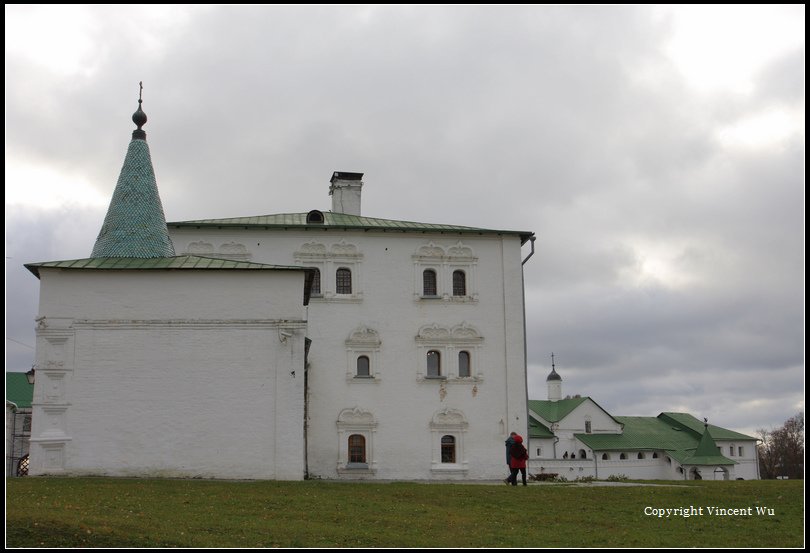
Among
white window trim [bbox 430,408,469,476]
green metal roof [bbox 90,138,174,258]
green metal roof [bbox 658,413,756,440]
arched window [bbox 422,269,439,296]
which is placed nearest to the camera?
green metal roof [bbox 90,138,174,258]

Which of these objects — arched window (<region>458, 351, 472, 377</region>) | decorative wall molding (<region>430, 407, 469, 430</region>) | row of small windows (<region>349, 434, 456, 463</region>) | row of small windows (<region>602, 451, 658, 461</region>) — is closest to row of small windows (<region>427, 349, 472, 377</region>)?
A: arched window (<region>458, 351, 472, 377</region>)

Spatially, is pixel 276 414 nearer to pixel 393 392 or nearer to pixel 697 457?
pixel 393 392

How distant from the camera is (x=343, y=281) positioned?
30.4 metres

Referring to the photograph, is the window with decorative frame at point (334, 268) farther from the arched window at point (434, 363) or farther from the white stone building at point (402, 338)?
the arched window at point (434, 363)

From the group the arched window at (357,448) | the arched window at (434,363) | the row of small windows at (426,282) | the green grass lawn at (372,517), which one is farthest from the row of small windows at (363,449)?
the green grass lawn at (372,517)

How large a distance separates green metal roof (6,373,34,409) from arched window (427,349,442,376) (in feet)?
81.6

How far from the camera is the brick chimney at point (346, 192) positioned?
1344 inches

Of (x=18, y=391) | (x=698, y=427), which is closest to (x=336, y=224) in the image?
(x=18, y=391)

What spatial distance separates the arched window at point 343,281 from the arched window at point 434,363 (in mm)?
3656

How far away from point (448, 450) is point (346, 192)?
446 inches

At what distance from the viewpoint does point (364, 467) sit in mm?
28734

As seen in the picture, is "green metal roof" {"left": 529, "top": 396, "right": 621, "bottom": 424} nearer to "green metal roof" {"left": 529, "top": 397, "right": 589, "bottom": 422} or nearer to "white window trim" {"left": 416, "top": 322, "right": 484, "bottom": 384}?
"green metal roof" {"left": 529, "top": 397, "right": 589, "bottom": 422}

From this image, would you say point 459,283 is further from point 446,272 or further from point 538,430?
point 538,430

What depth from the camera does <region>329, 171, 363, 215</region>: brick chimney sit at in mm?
34125
